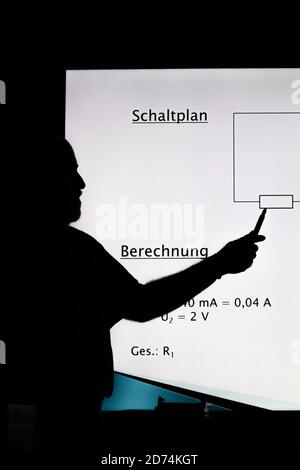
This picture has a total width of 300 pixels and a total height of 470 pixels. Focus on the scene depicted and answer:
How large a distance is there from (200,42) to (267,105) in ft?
1.29

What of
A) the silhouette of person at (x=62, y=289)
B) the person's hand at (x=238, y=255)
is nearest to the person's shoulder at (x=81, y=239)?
the silhouette of person at (x=62, y=289)

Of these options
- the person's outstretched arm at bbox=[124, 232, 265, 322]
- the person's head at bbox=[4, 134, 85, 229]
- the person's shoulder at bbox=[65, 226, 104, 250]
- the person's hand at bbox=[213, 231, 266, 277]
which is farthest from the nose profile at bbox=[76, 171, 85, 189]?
the person's hand at bbox=[213, 231, 266, 277]

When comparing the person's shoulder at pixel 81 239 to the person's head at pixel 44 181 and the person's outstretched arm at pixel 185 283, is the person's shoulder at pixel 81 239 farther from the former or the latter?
the person's outstretched arm at pixel 185 283

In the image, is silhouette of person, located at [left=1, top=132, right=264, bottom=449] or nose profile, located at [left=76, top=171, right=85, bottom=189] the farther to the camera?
nose profile, located at [left=76, top=171, right=85, bottom=189]

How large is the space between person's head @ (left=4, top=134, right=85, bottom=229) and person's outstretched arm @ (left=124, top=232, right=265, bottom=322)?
0.43 m

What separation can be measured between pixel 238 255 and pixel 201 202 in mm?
266

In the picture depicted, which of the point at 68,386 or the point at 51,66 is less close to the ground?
the point at 51,66

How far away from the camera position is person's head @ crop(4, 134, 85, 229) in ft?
7.28

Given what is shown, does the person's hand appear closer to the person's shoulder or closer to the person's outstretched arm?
the person's outstretched arm

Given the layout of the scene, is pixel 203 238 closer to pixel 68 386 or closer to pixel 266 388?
pixel 266 388

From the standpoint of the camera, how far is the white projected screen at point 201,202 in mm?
2199

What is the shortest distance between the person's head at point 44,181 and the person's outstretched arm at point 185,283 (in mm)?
435

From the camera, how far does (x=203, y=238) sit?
7.40 ft
